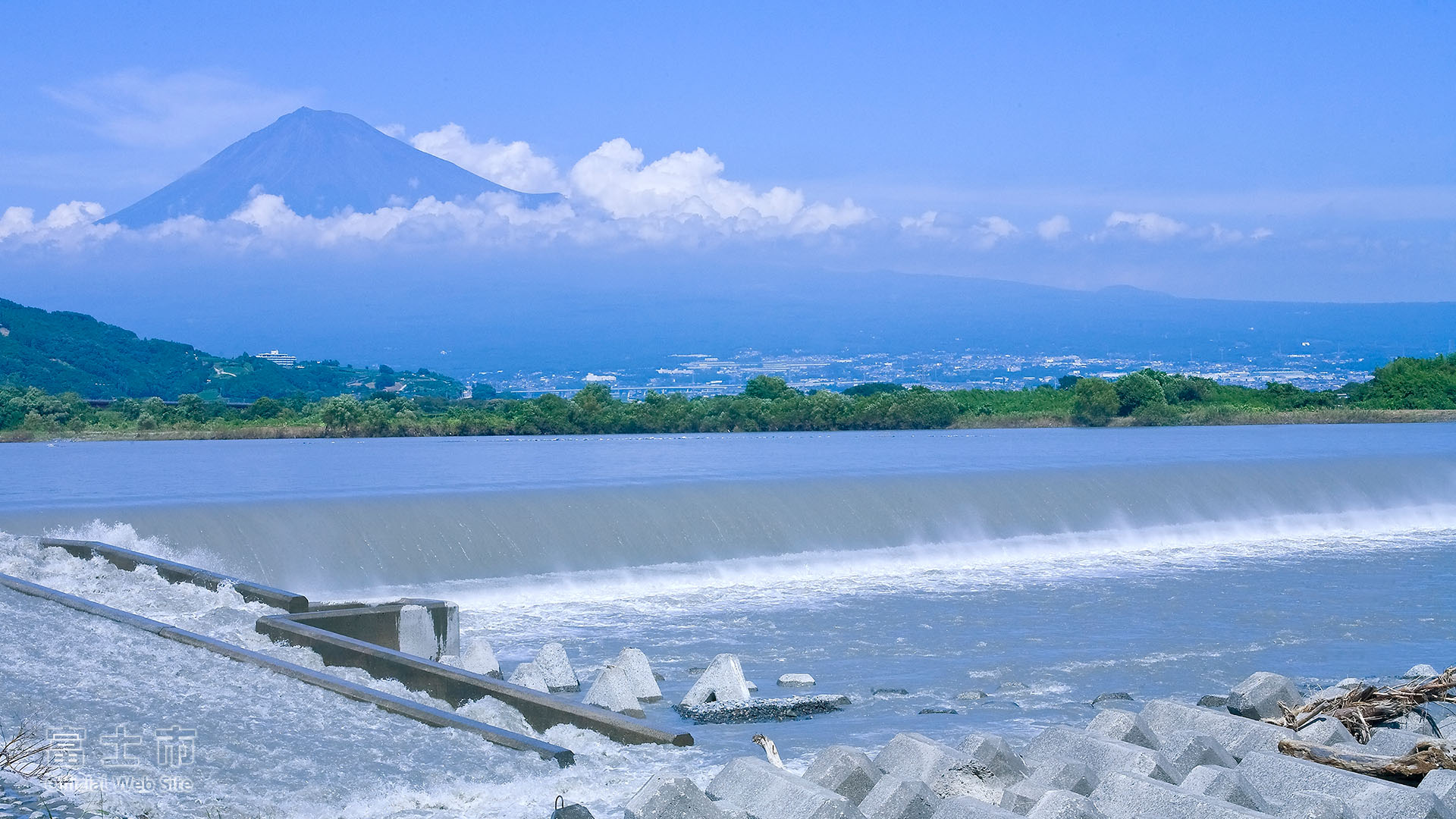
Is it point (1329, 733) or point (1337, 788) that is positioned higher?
point (1337, 788)

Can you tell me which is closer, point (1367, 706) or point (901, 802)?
point (901, 802)

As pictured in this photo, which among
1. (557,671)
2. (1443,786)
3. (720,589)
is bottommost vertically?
(720,589)

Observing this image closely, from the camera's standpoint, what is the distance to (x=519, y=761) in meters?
6.99

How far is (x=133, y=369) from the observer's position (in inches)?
Answer: 2509

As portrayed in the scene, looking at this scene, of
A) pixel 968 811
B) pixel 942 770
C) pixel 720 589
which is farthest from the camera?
pixel 720 589

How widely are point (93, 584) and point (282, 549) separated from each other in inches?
Answer: 184

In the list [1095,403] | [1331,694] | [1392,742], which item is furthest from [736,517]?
[1095,403]

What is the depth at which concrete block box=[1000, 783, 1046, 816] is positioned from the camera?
20.3 feet

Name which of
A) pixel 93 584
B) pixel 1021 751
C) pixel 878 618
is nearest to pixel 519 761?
pixel 1021 751

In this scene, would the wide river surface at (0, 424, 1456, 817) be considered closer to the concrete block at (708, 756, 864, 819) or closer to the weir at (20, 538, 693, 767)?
the weir at (20, 538, 693, 767)

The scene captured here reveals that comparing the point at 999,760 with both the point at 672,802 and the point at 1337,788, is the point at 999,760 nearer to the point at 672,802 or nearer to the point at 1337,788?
the point at 1337,788

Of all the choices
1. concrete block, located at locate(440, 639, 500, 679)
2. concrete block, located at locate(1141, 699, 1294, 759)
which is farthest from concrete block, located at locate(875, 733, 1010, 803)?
concrete block, located at locate(440, 639, 500, 679)

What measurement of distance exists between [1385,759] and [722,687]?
4312mm

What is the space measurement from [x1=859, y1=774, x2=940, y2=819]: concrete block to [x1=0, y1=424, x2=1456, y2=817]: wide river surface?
1315 millimetres
